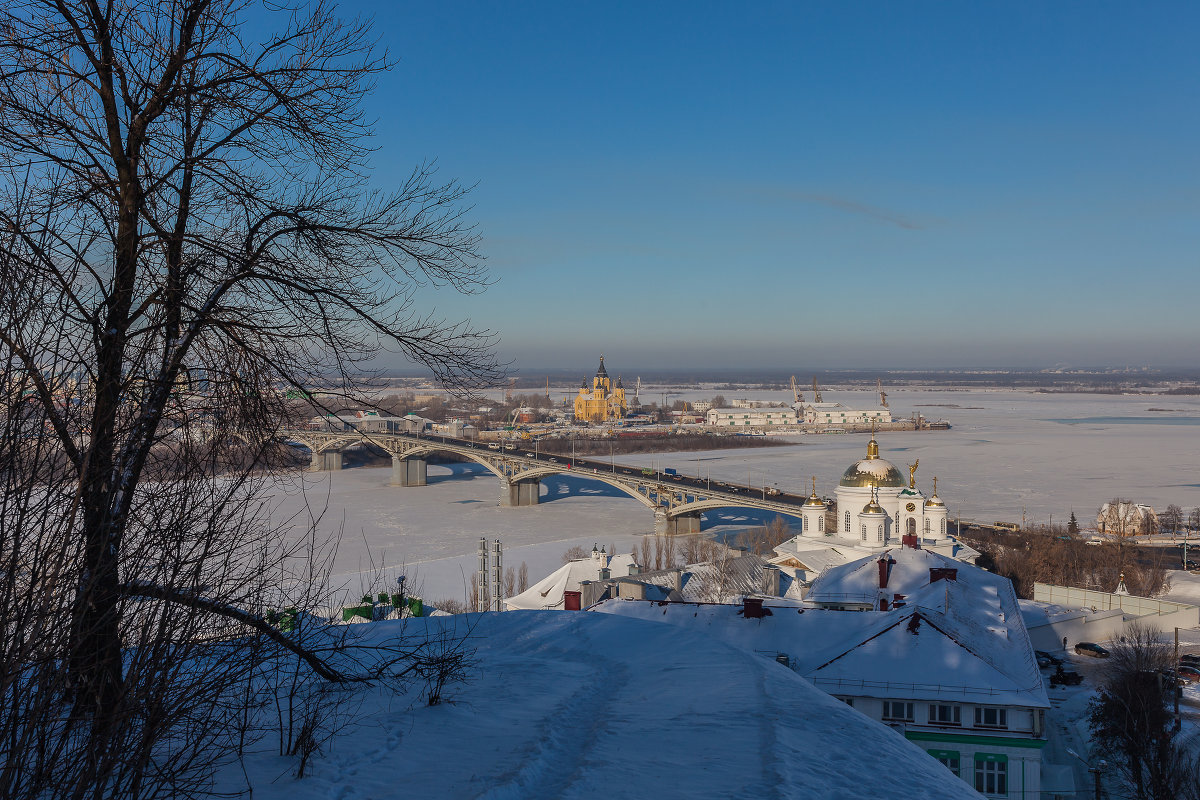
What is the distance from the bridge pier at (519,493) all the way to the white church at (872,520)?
60.6 feet

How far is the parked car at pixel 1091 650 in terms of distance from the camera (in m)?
20.8

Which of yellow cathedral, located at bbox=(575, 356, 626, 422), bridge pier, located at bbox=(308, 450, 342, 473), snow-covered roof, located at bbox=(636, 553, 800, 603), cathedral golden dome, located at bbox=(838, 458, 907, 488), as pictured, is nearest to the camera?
snow-covered roof, located at bbox=(636, 553, 800, 603)

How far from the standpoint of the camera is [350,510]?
4103cm

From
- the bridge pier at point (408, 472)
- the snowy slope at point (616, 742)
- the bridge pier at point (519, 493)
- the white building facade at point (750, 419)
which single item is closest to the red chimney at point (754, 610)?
the snowy slope at point (616, 742)

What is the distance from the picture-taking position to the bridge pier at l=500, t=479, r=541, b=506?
4534cm

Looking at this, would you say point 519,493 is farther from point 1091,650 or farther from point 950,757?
point 950,757

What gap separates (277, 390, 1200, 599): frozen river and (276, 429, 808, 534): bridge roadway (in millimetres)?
1171

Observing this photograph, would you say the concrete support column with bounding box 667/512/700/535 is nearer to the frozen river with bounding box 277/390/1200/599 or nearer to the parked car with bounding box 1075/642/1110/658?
the frozen river with bounding box 277/390/1200/599

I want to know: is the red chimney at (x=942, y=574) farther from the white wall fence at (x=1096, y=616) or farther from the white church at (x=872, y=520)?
the white church at (x=872, y=520)

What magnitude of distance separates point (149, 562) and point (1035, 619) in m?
23.2

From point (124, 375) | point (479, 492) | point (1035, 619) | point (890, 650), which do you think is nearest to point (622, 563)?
point (1035, 619)

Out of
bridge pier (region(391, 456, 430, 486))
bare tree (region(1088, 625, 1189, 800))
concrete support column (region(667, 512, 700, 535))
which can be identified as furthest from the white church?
bridge pier (region(391, 456, 430, 486))

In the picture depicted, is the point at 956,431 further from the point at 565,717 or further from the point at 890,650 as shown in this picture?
the point at 565,717

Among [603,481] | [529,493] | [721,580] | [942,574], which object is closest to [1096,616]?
[942,574]
